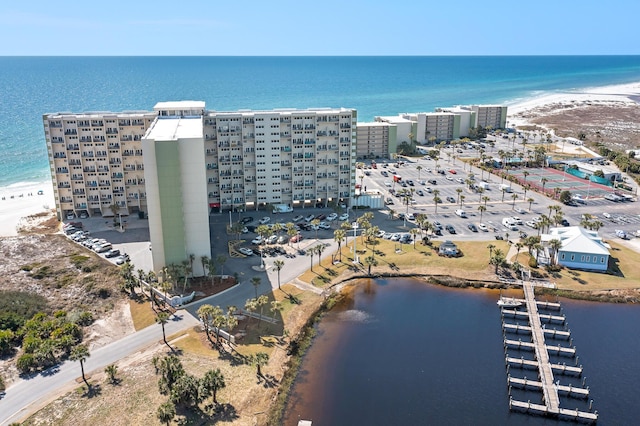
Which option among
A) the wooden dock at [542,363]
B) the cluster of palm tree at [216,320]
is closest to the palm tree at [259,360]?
the cluster of palm tree at [216,320]

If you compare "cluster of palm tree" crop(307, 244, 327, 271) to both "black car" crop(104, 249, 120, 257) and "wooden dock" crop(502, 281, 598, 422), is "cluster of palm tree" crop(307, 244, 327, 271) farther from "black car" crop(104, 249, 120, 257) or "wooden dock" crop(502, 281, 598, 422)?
"black car" crop(104, 249, 120, 257)

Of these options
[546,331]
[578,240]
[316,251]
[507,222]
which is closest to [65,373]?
[316,251]

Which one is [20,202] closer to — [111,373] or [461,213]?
[111,373]

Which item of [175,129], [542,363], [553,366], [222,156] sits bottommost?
[553,366]

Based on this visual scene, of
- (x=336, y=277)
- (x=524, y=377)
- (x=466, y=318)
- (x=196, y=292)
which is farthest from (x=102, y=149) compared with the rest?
(x=524, y=377)

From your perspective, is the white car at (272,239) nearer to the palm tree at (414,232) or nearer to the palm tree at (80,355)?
the palm tree at (414,232)
